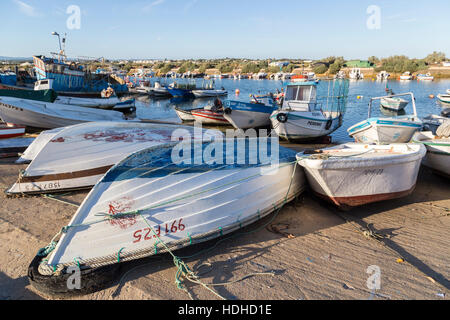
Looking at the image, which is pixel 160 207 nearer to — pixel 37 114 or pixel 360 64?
pixel 37 114

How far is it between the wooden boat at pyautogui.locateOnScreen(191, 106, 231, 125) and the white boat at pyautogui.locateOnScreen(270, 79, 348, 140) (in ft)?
18.8

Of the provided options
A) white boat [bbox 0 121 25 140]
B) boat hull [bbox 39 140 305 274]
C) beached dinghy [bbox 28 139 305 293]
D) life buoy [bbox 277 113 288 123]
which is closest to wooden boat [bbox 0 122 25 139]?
white boat [bbox 0 121 25 140]

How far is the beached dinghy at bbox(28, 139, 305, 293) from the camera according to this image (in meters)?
4.24

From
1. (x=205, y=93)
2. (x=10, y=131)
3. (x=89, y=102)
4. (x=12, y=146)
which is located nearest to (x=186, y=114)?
(x=89, y=102)

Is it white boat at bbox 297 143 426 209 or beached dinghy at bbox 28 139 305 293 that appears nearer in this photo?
beached dinghy at bbox 28 139 305 293

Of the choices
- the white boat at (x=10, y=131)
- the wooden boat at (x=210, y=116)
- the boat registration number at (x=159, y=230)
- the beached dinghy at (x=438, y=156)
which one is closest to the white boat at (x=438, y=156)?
the beached dinghy at (x=438, y=156)

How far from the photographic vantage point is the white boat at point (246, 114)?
57.6 ft

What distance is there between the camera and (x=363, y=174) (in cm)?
628

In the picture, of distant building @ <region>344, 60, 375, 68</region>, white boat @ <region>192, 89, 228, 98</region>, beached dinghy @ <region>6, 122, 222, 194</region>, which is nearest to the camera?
beached dinghy @ <region>6, 122, 222, 194</region>

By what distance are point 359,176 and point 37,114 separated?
15.2 meters

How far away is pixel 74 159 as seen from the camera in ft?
24.8

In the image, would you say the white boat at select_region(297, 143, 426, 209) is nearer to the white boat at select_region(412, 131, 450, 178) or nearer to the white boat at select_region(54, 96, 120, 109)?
the white boat at select_region(412, 131, 450, 178)
